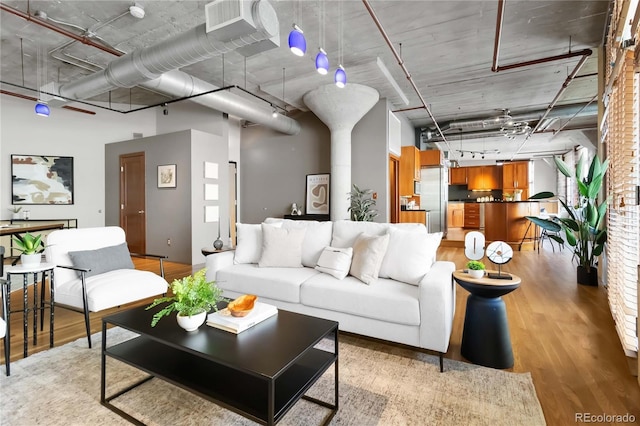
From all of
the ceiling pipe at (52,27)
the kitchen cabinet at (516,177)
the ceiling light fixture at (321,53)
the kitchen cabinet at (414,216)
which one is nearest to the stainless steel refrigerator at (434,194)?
the kitchen cabinet at (414,216)

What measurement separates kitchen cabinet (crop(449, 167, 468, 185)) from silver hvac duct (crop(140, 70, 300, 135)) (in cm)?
852

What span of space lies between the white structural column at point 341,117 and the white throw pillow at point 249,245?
2.96 metres

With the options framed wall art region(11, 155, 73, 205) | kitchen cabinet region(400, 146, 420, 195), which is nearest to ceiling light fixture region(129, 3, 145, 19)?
framed wall art region(11, 155, 73, 205)

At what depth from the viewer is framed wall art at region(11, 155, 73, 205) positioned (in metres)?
6.76

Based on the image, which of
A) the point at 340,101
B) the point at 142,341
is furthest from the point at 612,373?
the point at 340,101

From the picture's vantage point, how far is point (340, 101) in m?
6.00

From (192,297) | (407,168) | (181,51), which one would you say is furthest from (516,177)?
(192,297)

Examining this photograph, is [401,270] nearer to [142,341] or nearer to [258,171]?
[142,341]

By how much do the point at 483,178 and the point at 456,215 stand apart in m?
1.92

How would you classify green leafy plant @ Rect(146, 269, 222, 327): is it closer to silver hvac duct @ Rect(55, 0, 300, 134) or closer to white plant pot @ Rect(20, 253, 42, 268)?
white plant pot @ Rect(20, 253, 42, 268)

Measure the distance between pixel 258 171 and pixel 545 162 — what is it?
11.7 m

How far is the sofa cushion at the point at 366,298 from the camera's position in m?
2.38

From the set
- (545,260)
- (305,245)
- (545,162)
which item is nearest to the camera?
(305,245)

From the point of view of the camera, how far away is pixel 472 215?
12.5 meters
